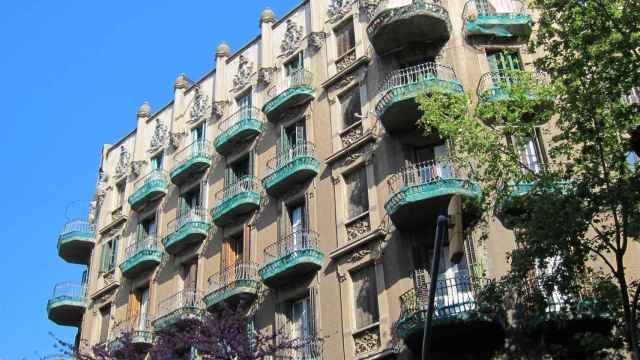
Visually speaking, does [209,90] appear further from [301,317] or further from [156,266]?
[301,317]

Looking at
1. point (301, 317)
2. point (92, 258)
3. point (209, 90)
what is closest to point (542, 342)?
point (301, 317)

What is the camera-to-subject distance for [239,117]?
31.2 metres

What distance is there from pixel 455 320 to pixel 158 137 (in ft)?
67.3

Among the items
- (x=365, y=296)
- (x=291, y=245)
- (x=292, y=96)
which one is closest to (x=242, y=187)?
(x=292, y=96)

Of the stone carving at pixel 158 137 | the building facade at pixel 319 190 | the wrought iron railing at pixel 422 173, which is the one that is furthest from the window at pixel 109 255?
the wrought iron railing at pixel 422 173

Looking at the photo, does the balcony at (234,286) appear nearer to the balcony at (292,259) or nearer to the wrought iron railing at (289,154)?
the balcony at (292,259)

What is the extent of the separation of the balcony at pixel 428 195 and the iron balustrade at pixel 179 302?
9278mm

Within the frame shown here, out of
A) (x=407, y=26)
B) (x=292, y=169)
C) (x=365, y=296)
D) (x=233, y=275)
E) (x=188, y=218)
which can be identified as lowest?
(x=365, y=296)

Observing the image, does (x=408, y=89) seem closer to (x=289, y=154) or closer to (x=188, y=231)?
(x=289, y=154)

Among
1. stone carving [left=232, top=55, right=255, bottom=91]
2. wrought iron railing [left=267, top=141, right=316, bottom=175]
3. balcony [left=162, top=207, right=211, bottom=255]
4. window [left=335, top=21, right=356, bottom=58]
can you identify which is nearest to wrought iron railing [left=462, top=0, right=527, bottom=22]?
window [left=335, top=21, right=356, bottom=58]

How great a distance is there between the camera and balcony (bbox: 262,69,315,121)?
92.9 ft

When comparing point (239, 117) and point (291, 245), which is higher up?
point (239, 117)

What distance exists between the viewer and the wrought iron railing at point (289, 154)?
89.2ft

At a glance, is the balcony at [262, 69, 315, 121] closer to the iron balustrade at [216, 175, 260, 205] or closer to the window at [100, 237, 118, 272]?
the iron balustrade at [216, 175, 260, 205]
